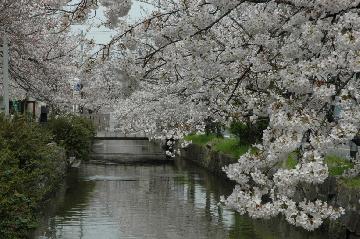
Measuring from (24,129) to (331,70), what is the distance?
28.6 feet

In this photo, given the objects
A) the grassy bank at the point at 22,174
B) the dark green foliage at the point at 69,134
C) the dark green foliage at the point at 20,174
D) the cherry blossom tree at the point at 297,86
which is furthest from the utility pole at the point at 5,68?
the dark green foliage at the point at 69,134

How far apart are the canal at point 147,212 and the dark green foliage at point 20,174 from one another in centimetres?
80

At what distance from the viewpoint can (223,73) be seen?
31.7 ft

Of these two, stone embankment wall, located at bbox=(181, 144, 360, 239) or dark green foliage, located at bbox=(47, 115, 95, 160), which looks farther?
Result: dark green foliage, located at bbox=(47, 115, 95, 160)

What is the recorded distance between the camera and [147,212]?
15602 mm

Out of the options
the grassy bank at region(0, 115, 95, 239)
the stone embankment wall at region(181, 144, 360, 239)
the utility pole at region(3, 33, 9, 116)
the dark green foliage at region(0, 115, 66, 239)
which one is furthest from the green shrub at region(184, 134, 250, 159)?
the utility pole at region(3, 33, 9, 116)

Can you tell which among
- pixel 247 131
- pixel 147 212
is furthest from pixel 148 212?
pixel 247 131

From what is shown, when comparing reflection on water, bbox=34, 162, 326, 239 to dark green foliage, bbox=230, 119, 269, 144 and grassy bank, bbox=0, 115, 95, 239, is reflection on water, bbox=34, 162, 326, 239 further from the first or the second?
dark green foliage, bbox=230, 119, 269, 144

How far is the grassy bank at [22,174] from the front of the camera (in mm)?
8531

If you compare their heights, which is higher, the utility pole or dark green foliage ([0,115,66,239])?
the utility pole

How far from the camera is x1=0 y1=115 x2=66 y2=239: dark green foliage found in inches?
335

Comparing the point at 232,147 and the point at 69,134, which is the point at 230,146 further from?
the point at 69,134

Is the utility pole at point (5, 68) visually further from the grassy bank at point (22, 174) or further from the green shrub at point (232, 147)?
the green shrub at point (232, 147)

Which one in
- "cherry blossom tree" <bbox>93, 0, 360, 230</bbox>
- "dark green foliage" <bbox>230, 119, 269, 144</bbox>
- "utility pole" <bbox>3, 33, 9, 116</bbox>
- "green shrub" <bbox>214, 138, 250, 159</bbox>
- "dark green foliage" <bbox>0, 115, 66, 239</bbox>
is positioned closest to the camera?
"cherry blossom tree" <bbox>93, 0, 360, 230</bbox>
